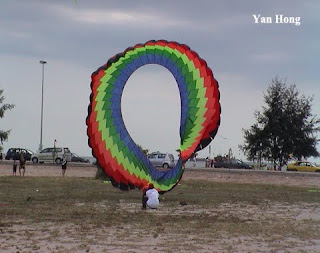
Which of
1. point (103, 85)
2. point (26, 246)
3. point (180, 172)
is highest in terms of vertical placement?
point (103, 85)

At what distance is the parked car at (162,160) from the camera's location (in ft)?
167

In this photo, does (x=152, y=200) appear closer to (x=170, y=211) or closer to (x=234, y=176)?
(x=170, y=211)

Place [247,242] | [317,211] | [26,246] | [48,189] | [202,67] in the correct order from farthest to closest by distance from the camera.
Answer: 1. [48,189]
2. [202,67]
3. [317,211]
4. [247,242]
5. [26,246]

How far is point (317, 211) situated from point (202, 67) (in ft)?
19.6

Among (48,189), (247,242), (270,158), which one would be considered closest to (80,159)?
(270,158)

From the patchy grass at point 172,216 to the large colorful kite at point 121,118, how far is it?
1054mm

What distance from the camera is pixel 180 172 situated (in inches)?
817

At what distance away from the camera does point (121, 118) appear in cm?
2058

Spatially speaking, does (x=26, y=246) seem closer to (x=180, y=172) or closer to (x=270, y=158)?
(x=180, y=172)

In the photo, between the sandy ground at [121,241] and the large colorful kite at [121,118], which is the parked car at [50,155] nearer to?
the large colorful kite at [121,118]

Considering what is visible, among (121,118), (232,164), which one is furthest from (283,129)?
(121,118)

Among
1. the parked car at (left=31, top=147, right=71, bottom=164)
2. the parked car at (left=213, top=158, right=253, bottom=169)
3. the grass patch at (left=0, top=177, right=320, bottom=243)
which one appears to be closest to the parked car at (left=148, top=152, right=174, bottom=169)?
the parked car at (left=31, top=147, right=71, bottom=164)

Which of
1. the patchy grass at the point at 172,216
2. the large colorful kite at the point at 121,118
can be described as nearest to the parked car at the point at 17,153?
the patchy grass at the point at 172,216

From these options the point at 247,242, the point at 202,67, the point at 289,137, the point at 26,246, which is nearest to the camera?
the point at 26,246
